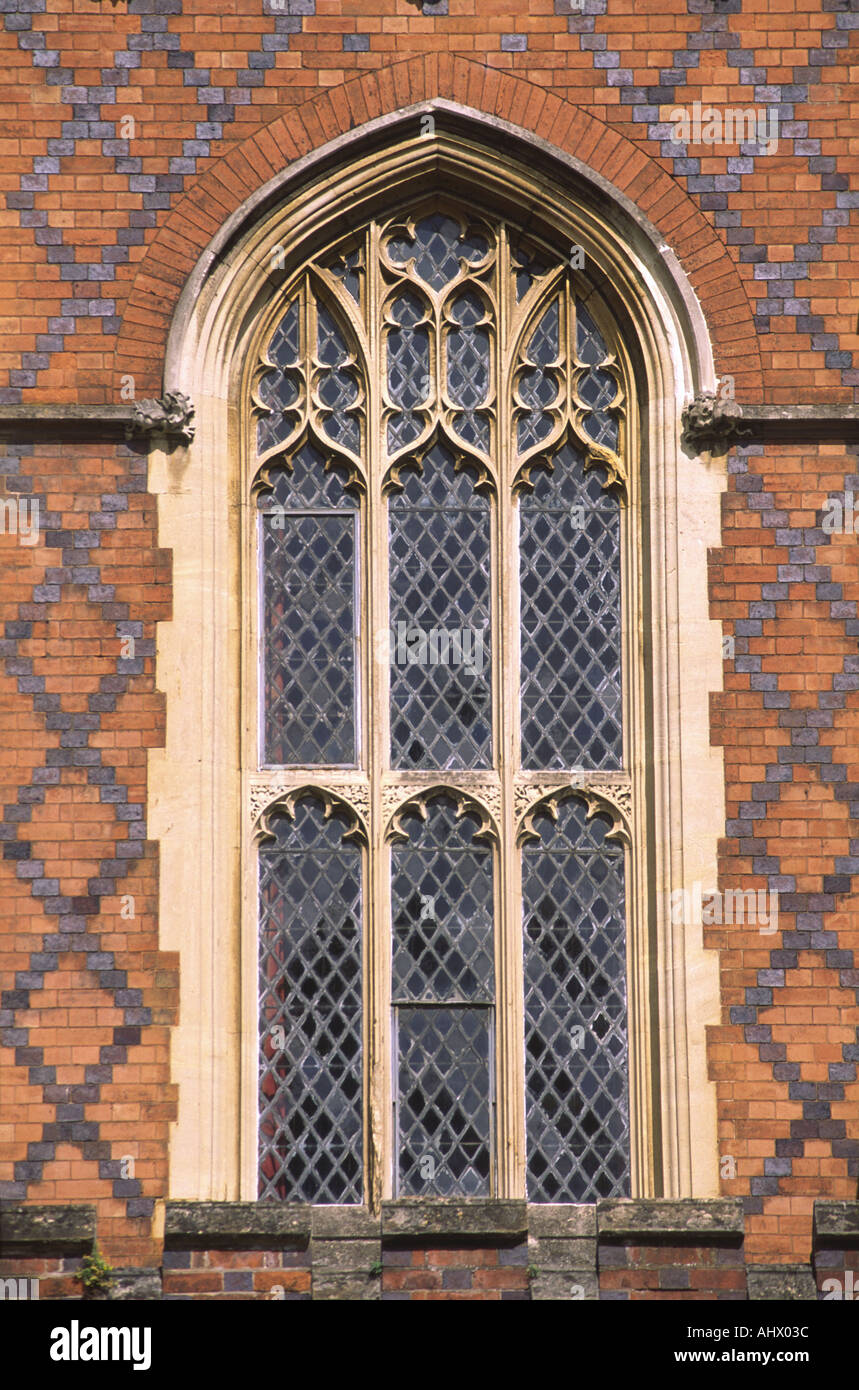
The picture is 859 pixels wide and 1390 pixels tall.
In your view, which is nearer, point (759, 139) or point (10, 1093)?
point (10, 1093)

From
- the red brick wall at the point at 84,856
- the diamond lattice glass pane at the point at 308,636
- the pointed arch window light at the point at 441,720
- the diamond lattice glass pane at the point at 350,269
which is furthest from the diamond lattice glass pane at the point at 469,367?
the red brick wall at the point at 84,856

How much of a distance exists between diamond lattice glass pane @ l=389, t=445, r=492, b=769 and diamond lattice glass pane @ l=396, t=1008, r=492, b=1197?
4.33 feet

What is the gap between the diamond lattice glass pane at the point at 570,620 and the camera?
39.7 ft

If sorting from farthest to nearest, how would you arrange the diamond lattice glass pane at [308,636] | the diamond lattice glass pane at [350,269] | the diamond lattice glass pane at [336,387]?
the diamond lattice glass pane at [350,269], the diamond lattice glass pane at [336,387], the diamond lattice glass pane at [308,636]

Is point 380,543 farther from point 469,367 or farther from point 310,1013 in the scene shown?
point 310,1013

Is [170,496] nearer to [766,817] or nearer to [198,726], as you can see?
[198,726]

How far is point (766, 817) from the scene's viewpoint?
457 inches

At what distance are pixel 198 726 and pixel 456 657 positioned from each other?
4.59 feet

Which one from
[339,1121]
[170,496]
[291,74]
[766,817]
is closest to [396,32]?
[291,74]

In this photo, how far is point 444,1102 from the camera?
38.2 feet

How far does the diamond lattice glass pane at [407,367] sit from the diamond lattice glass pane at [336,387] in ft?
0.65

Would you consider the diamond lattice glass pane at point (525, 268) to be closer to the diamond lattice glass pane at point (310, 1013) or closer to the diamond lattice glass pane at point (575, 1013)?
the diamond lattice glass pane at point (575, 1013)

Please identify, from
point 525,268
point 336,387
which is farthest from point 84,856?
point 525,268

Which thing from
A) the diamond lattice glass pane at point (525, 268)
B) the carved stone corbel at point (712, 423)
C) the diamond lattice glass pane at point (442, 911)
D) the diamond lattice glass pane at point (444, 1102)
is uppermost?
the diamond lattice glass pane at point (525, 268)
